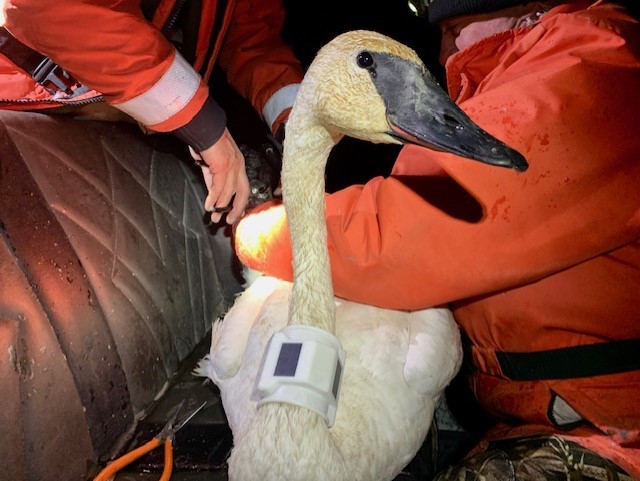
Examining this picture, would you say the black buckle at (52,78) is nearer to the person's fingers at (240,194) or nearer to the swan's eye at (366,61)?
the person's fingers at (240,194)

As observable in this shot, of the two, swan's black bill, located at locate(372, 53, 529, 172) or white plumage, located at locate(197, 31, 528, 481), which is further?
white plumage, located at locate(197, 31, 528, 481)

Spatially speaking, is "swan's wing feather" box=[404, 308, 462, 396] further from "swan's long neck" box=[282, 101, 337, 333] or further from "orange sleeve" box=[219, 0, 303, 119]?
"orange sleeve" box=[219, 0, 303, 119]

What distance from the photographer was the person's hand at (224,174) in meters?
1.69

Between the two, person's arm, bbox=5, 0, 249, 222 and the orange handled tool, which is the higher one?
person's arm, bbox=5, 0, 249, 222

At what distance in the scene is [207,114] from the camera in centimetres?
158

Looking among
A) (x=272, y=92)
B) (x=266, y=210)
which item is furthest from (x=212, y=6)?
(x=266, y=210)

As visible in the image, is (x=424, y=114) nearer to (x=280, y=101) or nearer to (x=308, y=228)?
(x=308, y=228)

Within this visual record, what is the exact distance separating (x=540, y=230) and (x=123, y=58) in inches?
49.9

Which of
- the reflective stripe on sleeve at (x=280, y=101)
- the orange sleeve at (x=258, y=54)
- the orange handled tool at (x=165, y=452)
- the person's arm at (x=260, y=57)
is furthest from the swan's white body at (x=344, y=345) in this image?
the orange sleeve at (x=258, y=54)

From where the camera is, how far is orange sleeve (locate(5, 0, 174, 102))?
1267mm

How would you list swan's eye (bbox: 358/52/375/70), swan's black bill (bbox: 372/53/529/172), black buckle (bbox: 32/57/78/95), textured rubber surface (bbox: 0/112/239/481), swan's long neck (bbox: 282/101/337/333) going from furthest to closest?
black buckle (bbox: 32/57/78/95)
textured rubber surface (bbox: 0/112/239/481)
swan's long neck (bbox: 282/101/337/333)
swan's eye (bbox: 358/52/375/70)
swan's black bill (bbox: 372/53/529/172)

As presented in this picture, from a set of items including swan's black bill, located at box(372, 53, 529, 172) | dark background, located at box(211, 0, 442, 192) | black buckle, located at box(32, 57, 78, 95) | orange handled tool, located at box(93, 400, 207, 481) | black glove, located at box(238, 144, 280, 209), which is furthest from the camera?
dark background, located at box(211, 0, 442, 192)

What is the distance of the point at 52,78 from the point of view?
167 cm

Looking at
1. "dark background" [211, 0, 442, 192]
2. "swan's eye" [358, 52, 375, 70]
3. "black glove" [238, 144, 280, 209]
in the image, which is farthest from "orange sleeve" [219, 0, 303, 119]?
"swan's eye" [358, 52, 375, 70]
